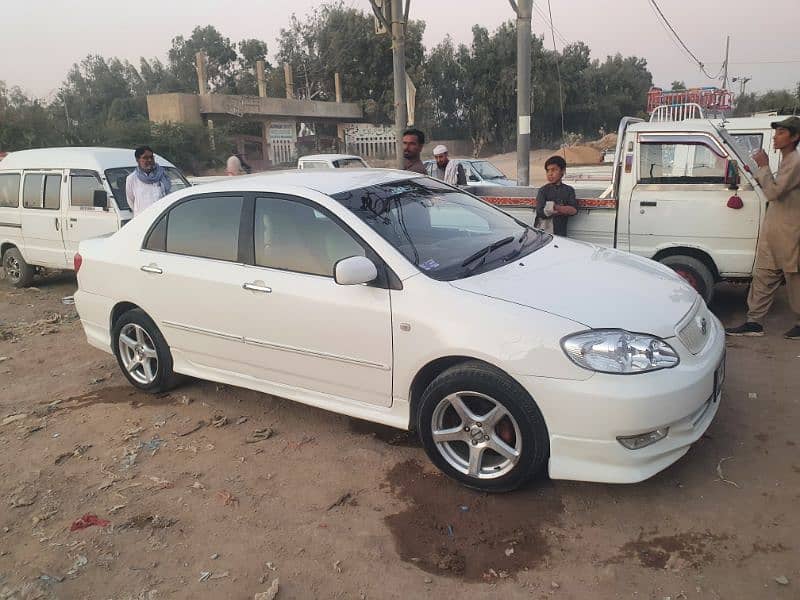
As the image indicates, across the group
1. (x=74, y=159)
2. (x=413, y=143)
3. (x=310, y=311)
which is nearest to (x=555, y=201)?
(x=413, y=143)

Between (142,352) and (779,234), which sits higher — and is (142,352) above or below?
below

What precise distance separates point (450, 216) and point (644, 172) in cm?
294

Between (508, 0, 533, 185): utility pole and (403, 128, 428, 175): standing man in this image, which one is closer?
(403, 128, 428, 175): standing man

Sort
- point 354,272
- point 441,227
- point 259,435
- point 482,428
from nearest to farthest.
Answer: point 482,428 → point 354,272 → point 441,227 → point 259,435

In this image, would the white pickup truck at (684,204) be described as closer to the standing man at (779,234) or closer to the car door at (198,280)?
the standing man at (779,234)

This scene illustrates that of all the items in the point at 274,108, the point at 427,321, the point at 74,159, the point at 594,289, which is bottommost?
the point at 427,321

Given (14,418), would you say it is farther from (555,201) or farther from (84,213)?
(555,201)

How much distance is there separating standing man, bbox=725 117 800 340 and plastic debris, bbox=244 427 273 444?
163 inches

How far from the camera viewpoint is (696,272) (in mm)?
6090

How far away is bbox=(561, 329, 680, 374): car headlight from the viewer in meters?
2.96

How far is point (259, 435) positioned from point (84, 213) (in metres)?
5.68

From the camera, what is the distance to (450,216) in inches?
169

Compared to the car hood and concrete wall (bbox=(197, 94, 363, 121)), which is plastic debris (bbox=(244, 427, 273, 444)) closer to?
the car hood

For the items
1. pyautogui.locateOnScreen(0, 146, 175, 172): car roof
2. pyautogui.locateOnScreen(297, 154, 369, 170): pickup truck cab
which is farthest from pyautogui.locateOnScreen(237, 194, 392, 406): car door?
pyautogui.locateOnScreen(297, 154, 369, 170): pickup truck cab
